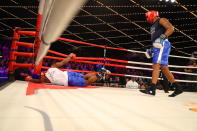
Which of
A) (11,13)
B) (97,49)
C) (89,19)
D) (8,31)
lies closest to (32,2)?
(11,13)

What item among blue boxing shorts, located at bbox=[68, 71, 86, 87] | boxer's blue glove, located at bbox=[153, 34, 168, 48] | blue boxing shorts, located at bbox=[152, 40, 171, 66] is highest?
boxer's blue glove, located at bbox=[153, 34, 168, 48]

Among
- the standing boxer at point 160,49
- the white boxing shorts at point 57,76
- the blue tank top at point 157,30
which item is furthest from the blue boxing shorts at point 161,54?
the white boxing shorts at point 57,76

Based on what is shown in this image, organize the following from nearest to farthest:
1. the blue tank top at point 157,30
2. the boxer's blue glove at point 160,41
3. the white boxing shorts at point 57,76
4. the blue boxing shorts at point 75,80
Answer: the boxer's blue glove at point 160,41
the blue tank top at point 157,30
the white boxing shorts at point 57,76
the blue boxing shorts at point 75,80

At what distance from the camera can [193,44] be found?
10.1 m

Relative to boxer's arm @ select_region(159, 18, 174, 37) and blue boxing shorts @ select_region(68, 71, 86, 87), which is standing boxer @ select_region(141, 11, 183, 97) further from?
blue boxing shorts @ select_region(68, 71, 86, 87)

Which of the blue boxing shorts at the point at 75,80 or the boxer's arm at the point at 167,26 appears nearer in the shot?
the boxer's arm at the point at 167,26

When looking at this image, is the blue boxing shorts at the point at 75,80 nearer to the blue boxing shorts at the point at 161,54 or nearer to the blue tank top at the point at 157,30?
the blue boxing shorts at the point at 161,54

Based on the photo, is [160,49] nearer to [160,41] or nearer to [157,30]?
[160,41]

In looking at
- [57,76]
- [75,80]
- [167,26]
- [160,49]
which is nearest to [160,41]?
[160,49]

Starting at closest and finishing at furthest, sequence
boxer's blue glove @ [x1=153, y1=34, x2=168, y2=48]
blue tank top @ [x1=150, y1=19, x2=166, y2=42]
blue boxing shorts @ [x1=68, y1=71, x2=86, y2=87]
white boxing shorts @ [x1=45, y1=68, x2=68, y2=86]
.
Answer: boxer's blue glove @ [x1=153, y1=34, x2=168, y2=48] < blue tank top @ [x1=150, y1=19, x2=166, y2=42] < white boxing shorts @ [x1=45, y1=68, x2=68, y2=86] < blue boxing shorts @ [x1=68, y1=71, x2=86, y2=87]

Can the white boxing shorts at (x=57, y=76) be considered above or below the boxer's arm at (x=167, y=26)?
below

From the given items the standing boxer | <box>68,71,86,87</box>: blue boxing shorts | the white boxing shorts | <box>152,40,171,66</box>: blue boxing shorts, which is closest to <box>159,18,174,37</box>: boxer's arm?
the standing boxer

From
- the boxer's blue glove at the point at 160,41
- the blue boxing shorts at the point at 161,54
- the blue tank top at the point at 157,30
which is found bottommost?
the blue boxing shorts at the point at 161,54

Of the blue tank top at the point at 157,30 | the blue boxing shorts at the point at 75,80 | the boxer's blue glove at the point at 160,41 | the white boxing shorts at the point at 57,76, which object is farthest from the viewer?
the blue boxing shorts at the point at 75,80
